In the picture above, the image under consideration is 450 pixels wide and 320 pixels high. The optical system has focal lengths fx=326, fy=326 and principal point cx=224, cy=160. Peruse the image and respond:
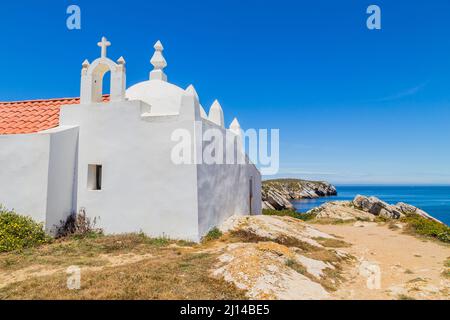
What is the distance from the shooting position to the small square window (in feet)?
43.8

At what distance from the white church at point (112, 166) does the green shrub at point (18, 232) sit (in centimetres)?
28

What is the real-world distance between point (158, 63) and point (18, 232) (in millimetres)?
10009

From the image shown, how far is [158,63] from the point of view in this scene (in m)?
16.8

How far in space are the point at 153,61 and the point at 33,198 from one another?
8788 millimetres

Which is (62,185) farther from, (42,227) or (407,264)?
(407,264)

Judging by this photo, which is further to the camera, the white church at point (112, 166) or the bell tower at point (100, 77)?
the bell tower at point (100, 77)

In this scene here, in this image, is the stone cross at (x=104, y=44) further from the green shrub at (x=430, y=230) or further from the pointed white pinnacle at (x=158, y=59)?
the green shrub at (x=430, y=230)

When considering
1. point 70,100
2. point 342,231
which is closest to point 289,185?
point 342,231

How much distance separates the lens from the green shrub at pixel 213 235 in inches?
488

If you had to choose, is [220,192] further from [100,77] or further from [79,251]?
[100,77]

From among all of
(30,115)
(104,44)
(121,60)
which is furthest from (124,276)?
(30,115)

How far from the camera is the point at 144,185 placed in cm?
1241

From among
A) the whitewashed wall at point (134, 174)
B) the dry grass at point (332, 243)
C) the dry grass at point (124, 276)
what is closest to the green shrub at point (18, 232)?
the dry grass at point (124, 276)

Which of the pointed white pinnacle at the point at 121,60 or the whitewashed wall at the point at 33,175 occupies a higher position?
the pointed white pinnacle at the point at 121,60
